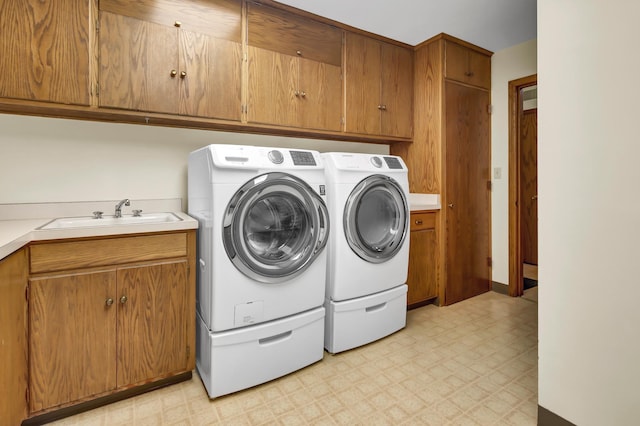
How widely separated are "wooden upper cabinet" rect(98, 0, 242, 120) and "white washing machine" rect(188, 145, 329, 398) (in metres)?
0.39

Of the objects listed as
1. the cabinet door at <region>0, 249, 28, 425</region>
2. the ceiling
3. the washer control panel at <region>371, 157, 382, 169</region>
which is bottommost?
the cabinet door at <region>0, 249, 28, 425</region>

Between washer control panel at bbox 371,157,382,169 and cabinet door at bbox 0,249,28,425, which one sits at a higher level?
washer control panel at bbox 371,157,382,169

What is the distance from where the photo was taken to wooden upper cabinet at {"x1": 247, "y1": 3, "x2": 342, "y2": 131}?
219 cm

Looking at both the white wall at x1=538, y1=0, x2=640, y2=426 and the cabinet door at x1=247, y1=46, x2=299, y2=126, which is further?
the cabinet door at x1=247, y1=46, x2=299, y2=126

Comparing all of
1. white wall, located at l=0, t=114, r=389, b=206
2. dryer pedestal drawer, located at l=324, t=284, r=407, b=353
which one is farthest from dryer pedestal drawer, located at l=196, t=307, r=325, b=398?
white wall, located at l=0, t=114, r=389, b=206

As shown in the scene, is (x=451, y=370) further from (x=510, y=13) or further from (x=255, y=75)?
(x=510, y=13)

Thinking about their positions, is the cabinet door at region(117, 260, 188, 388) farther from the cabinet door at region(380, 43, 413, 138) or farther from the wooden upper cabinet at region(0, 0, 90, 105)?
the cabinet door at region(380, 43, 413, 138)

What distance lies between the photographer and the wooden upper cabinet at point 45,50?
1.55 meters

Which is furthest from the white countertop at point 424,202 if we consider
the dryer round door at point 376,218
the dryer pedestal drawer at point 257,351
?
the dryer pedestal drawer at point 257,351

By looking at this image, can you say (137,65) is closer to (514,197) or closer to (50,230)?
(50,230)

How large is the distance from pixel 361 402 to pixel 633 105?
1668mm

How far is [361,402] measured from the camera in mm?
1618

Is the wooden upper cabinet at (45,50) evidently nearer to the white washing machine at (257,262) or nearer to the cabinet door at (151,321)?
the white washing machine at (257,262)

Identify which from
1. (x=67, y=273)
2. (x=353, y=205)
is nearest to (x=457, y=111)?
(x=353, y=205)
